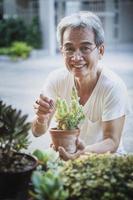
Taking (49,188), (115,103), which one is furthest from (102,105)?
(49,188)

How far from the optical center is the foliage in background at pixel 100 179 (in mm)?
1365

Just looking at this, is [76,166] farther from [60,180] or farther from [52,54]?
[52,54]

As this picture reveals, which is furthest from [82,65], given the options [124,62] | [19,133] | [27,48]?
[27,48]

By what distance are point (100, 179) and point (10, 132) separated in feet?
1.16

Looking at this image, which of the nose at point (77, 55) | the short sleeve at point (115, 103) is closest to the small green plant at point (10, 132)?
the nose at point (77, 55)

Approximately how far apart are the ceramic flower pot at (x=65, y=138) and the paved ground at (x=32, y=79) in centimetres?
358

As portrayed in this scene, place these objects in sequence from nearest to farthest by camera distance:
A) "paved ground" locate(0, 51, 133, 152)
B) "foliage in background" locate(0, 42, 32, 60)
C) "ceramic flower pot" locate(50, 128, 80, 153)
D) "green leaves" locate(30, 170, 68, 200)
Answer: "green leaves" locate(30, 170, 68, 200) → "ceramic flower pot" locate(50, 128, 80, 153) → "paved ground" locate(0, 51, 133, 152) → "foliage in background" locate(0, 42, 32, 60)

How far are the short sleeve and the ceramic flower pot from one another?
0.48 metres

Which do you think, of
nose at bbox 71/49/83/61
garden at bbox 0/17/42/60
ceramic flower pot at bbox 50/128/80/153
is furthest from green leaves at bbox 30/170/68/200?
garden at bbox 0/17/42/60

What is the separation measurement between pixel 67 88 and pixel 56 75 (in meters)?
0.12

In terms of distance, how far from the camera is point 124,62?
14578mm

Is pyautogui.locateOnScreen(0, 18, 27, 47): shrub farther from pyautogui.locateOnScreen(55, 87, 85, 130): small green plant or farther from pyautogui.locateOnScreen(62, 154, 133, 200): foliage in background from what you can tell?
pyautogui.locateOnScreen(62, 154, 133, 200): foliage in background

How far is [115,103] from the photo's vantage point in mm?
2375

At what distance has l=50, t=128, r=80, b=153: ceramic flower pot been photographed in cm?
186
